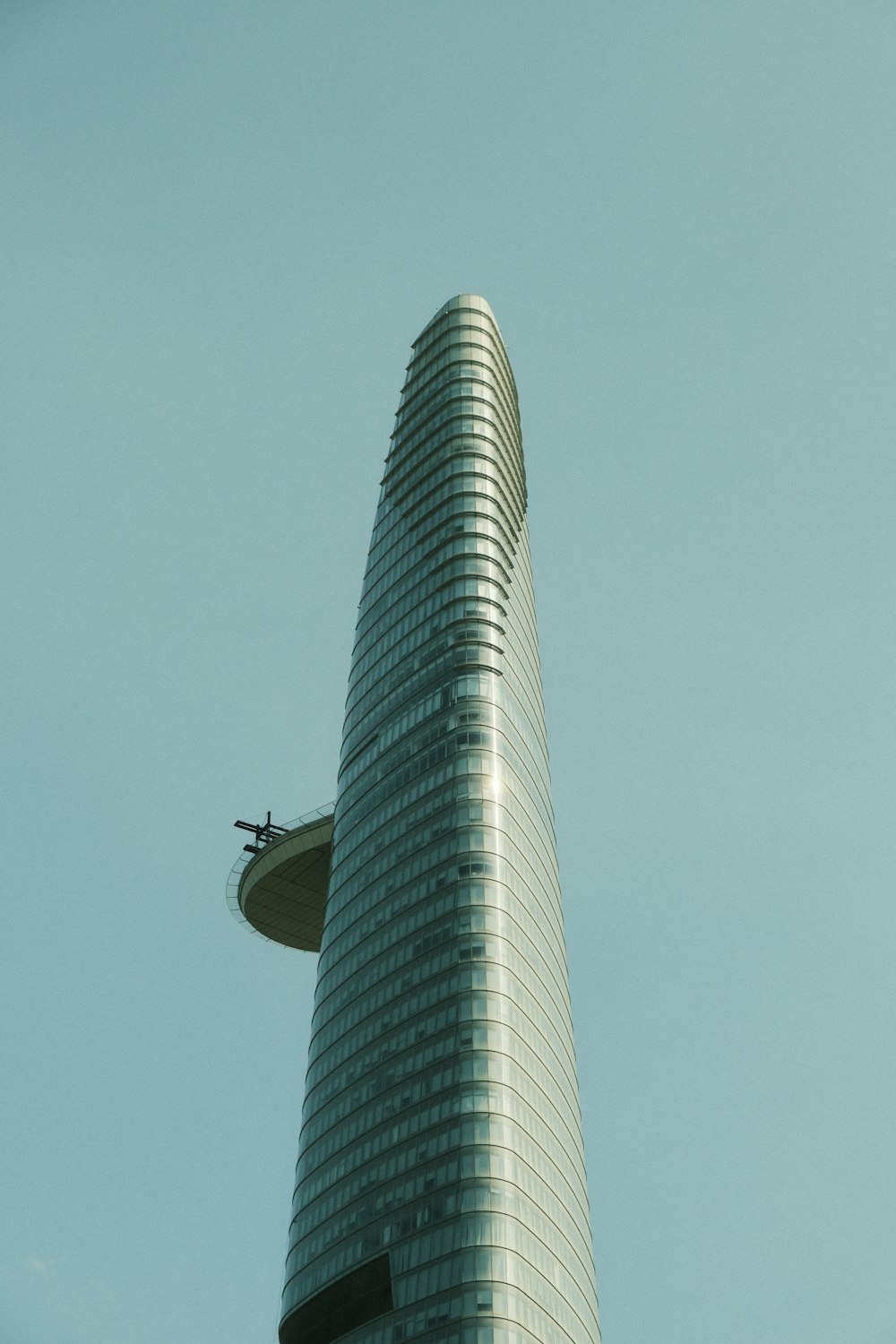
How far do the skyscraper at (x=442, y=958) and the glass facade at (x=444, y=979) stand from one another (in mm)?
248

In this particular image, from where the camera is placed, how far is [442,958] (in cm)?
13700

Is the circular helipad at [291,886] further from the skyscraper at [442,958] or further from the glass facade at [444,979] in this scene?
the glass facade at [444,979]

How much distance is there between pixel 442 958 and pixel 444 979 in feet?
7.35

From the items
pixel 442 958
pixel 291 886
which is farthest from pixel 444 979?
pixel 291 886

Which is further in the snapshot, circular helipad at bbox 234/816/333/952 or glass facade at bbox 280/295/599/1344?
circular helipad at bbox 234/816/333/952

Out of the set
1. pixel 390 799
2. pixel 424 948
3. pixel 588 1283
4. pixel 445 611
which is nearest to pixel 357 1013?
pixel 424 948

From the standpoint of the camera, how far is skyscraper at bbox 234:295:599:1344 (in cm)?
12162

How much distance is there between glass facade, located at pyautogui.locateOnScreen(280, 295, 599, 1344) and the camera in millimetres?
121312

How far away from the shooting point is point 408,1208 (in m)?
124

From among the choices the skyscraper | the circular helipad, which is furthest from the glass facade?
the circular helipad

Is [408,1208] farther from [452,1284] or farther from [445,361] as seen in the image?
[445,361]

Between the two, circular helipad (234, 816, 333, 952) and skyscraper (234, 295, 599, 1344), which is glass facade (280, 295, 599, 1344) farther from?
circular helipad (234, 816, 333, 952)

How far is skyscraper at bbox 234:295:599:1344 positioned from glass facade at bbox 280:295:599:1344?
25 cm

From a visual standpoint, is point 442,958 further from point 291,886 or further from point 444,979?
point 291,886
